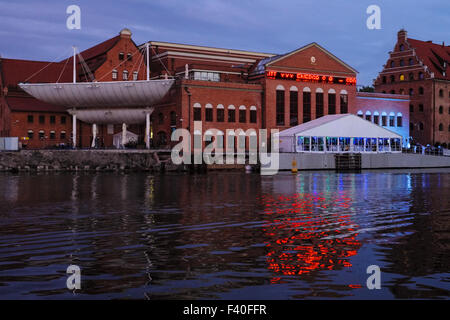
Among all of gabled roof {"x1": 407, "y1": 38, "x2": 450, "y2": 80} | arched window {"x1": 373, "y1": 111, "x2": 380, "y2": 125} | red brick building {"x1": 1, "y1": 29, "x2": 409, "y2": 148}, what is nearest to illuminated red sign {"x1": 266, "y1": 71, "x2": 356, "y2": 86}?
red brick building {"x1": 1, "y1": 29, "x2": 409, "y2": 148}

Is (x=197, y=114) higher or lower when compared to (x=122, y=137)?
higher

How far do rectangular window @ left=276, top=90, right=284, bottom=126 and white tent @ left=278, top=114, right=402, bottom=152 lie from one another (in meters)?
2.95

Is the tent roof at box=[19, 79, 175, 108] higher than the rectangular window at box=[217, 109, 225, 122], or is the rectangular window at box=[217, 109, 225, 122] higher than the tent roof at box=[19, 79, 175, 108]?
the tent roof at box=[19, 79, 175, 108]

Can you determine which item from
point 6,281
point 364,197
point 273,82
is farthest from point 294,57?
point 6,281

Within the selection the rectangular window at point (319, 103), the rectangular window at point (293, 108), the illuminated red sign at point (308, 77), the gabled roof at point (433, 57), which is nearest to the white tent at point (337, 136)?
the rectangular window at point (293, 108)

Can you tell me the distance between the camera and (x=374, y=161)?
258 ft

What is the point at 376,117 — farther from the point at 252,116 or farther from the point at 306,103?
the point at 252,116

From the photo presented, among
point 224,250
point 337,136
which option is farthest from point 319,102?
point 224,250

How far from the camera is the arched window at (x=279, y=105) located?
79.6 meters

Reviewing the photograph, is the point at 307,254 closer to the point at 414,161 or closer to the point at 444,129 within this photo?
the point at 414,161

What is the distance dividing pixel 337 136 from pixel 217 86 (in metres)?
18.0

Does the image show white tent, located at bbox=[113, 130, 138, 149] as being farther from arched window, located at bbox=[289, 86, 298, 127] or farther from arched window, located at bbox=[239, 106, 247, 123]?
arched window, located at bbox=[289, 86, 298, 127]

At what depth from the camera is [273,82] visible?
78.8 meters

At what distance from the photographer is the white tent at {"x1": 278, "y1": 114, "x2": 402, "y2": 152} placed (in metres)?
74.5
